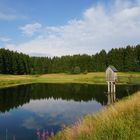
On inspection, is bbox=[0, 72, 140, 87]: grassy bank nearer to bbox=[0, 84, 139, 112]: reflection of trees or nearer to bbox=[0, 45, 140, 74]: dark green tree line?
bbox=[0, 84, 139, 112]: reflection of trees

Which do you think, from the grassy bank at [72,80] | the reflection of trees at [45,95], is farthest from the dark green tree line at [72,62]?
the reflection of trees at [45,95]

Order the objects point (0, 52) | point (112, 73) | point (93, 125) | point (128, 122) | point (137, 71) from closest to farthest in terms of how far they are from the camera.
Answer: point (128, 122) → point (93, 125) → point (112, 73) → point (137, 71) → point (0, 52)

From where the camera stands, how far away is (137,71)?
11875 cm

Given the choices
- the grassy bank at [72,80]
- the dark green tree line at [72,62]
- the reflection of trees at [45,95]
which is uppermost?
the dark green tree line at [72,62]

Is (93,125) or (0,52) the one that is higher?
(0,52)

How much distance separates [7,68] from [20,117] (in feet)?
332

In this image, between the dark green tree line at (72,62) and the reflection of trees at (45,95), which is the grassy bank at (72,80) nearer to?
the reflection of trees at (45,95)

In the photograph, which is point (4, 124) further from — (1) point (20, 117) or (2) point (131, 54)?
(2) point (131, 54)

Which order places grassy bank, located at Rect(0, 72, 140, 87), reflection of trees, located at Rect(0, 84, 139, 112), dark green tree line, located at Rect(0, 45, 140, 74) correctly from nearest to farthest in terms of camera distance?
1. reflection of trees, located at Rect(0, 84, 139, 112)
2. grassy bank, located at Rect(0, 72, 140, 87)
3. dark green tree line, located at Rect(0, 45, 140, 74)

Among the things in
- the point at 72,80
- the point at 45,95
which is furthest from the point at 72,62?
the point at 45,95

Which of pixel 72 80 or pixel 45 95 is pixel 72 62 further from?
pixel 45 95

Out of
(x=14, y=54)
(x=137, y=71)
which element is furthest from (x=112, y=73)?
(x=14, y=54)

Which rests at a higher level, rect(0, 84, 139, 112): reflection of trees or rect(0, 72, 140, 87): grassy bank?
rect(0, 72, 140, 87): grassy bank

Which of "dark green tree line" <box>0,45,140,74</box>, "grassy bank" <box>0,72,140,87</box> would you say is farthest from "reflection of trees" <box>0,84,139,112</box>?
"dark green tree line" <box>0,45,140,74</box>
